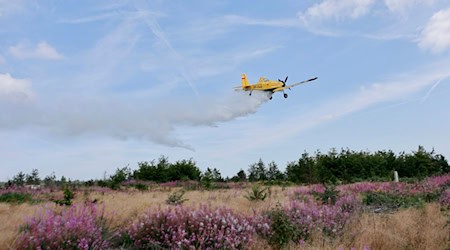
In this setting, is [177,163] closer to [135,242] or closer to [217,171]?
[217,171]

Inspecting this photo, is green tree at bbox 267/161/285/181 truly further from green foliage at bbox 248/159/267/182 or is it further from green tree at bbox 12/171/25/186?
green tree at bbox 12/171/25/186

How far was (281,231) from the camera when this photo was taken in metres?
5.61

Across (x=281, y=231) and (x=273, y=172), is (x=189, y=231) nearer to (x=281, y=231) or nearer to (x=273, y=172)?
(x=281, y=231)

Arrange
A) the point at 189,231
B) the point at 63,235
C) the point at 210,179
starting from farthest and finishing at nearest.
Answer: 1. the point at 210,179
2. the point at 189,231
3. the point at 63,235

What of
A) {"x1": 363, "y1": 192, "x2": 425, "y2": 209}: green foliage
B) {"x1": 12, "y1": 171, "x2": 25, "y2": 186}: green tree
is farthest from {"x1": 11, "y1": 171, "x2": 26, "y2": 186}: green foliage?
{"x1": 363, "y1": 192, "x2": 425, "y2": 209}: green foliage

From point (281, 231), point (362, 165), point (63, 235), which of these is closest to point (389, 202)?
point (281, 231)

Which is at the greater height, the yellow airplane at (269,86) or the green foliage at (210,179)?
the yellow airplane at (269,86)

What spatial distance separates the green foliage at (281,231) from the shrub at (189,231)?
391 millimetres

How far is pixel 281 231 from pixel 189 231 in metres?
1.37

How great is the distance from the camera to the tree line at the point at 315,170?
1271 inches

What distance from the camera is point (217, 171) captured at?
41.2 metres

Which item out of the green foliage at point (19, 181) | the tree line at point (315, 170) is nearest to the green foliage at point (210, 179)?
the tree line at point (315, 170)

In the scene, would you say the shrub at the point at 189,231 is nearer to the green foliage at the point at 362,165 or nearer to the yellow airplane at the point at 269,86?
the yellow airplane at the point at 269,86

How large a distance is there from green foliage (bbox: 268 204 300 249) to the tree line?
63.0 ft
